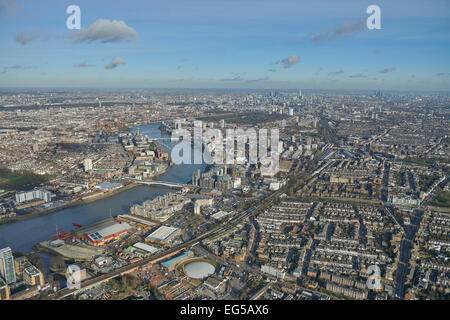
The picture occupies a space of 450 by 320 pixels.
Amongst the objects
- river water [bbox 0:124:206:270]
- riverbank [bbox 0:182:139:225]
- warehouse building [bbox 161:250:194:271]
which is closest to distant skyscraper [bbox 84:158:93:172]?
riverbank [bbox 0:182:139:225]

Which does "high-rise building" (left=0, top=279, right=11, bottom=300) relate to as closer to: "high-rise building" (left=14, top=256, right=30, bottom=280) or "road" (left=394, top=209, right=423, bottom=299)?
"high-rise building" (left=14, top=256, right=30, bottom=280)

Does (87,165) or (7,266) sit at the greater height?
(87,165)

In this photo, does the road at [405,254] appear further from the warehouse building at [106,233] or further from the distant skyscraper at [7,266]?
the distant skyscraper at [7,266]

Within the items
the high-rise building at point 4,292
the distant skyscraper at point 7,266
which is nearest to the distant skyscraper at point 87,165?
the distant skyscraper at point 7,266

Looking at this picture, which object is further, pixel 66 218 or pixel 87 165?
pixel 87 165

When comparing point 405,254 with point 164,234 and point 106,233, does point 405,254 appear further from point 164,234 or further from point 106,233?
point 106,233

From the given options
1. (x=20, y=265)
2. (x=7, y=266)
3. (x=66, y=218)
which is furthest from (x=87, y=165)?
(x=7, y=266)

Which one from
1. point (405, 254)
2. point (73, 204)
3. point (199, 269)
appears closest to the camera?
point (199, 269)

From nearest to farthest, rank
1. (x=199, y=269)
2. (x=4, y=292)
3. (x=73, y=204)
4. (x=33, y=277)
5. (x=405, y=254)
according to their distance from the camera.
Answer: (x=4, y=292), (x=33, y=277), (x=199, y=269), (x=405, y=254), (x=73, y=204)

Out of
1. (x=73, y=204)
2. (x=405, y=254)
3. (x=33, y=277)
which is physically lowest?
(x=405, y=254)
